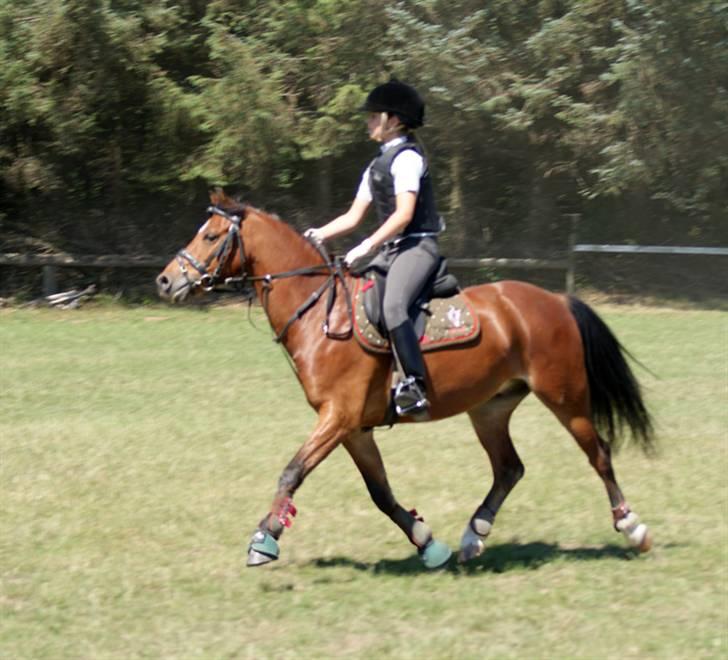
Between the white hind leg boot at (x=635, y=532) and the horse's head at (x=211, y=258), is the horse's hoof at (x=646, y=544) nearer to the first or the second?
the white hind leg boot at (x=635, y=532)

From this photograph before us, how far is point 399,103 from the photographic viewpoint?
6543 mm

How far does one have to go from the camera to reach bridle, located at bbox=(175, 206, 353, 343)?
6680 mm

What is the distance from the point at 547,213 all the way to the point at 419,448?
14.5m

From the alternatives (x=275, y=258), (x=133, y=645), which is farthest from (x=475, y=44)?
(x=133, y=645)

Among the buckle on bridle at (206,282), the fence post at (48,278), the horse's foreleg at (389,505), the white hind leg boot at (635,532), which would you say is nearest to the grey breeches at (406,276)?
the horse's foreleg at (389,505)

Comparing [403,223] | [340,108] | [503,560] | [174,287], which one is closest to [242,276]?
[174,287]

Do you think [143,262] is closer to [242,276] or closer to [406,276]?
[242,276]

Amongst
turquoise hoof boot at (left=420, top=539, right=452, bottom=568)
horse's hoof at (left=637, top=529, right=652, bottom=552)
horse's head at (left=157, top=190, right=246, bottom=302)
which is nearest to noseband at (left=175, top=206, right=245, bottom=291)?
horse's head at (left=157, top=190, right=246, bottom=302)

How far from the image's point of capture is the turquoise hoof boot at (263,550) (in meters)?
6.28

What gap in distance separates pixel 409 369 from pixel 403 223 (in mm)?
839

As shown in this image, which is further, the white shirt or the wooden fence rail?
the wooden fence rail

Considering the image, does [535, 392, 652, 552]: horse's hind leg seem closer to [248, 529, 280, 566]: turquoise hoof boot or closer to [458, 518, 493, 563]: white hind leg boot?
[458, 518, 493, 563]: white hind leg boot

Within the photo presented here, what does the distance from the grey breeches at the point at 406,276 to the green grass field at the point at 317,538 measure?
150 centimetres

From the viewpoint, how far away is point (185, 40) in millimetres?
21562
